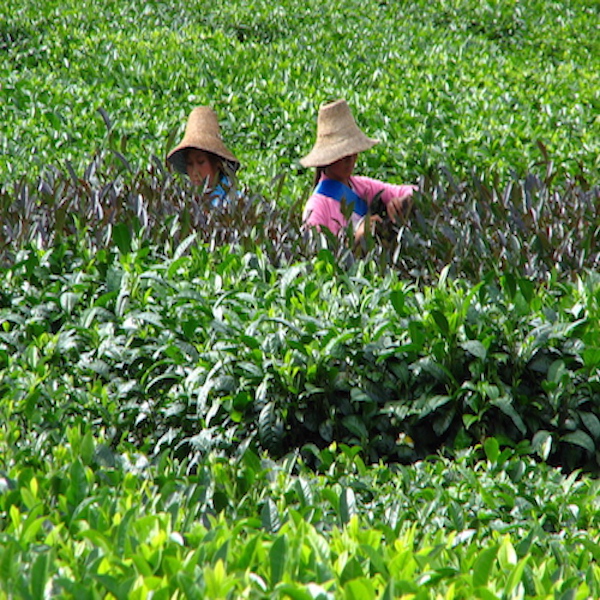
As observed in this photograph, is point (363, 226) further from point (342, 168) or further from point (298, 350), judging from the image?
point (298, 350)

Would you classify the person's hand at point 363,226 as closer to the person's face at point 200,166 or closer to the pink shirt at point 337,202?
the pink shirt at point 337,202

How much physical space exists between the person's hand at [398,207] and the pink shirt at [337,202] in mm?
90

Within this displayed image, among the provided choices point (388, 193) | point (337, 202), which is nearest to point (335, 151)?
point (337, 202)

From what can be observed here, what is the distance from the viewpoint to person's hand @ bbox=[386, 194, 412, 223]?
5.09m

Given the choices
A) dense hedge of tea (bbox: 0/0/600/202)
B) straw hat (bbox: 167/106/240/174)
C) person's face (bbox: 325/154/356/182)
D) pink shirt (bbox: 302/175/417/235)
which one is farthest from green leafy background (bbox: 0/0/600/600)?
dense hedge of tea (bbox: 0/0/600/202)

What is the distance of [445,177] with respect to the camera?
5895 mm

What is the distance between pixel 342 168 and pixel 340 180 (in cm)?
7

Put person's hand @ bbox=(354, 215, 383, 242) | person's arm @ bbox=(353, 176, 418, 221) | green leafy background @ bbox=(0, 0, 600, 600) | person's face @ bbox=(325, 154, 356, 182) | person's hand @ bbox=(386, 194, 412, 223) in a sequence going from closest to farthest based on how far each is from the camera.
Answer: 1. green leafy background @ bbox=(0, 0, 600, 600)
2. person's hand @ bbox=(354, 215, 383, 242)
3. person's hand @ bbox=(386, 194, 412, 223)
4. person's arm @ bbox=(353, 176, 418, 221)
5. person's face @ bbox=(325, 154, 356, 182)

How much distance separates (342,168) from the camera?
5.46m

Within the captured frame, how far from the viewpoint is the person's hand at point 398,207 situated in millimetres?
5094

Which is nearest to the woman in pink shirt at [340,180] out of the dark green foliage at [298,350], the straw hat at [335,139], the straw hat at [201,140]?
the straw hat at [335,139]

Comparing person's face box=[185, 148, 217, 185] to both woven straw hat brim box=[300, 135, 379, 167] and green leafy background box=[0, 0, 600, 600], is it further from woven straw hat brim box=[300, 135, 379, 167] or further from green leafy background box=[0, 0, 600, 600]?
woven straw hat brim box=[300, 135, 379, 167]

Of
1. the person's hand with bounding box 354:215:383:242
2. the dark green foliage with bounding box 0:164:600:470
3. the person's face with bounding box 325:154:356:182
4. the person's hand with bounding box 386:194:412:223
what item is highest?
the person's face with bounding box 325:154:356:182

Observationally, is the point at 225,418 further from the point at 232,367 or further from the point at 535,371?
the point at 535,371
